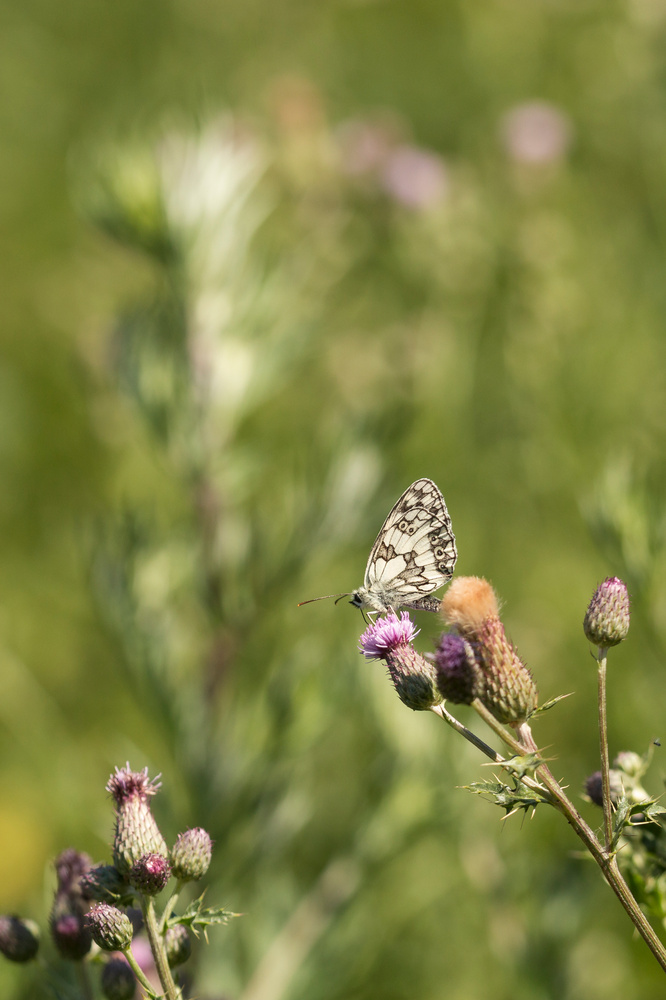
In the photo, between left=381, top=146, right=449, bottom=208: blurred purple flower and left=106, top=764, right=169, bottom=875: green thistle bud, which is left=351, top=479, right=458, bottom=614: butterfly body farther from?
left=381, top=146, right=449, bottom=208: blurred purple flower

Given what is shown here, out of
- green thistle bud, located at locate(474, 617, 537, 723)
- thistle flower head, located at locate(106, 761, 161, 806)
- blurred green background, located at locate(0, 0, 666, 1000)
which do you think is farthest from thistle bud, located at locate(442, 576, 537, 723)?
blurred green background, located at locate(0, 0, 666, 1000)

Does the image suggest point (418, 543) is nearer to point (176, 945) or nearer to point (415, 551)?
point (415, 551)

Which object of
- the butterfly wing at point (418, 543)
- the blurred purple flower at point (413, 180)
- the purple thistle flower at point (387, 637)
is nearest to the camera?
the purple thistle flower at point (387, 637)

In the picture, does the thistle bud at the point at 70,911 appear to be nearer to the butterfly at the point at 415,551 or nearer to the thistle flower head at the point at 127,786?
the thistle flower head at the point at 127,786

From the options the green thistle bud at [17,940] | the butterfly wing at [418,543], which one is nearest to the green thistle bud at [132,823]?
the green thistle bud at [17,940]

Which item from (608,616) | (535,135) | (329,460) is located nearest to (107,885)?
(608,616)

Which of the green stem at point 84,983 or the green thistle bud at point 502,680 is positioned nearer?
the green thistle bud at point 502,680
